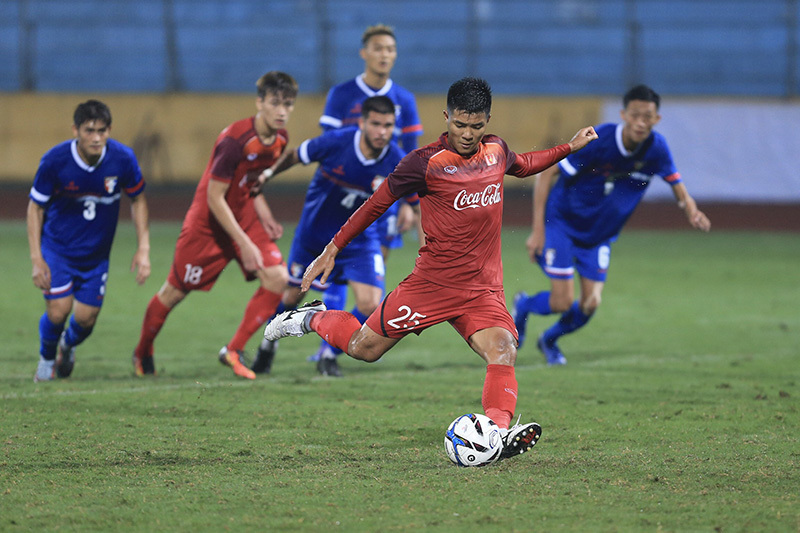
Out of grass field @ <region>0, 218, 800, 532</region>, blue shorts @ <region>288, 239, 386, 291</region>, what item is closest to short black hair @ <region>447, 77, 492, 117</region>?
grass field @ <region>0, 218, 800, 532</region>

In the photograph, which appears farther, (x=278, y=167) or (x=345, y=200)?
(x=345, y=200)

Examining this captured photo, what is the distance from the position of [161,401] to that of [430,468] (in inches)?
88.6

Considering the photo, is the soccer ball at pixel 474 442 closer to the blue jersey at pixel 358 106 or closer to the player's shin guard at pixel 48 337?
the player's shin guard at pixel 48 337

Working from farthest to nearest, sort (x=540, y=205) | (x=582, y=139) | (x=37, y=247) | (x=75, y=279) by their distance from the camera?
(x=540, y=205) → (x=75, y=279) → (x=37, y=247) → (x=582, y=139)

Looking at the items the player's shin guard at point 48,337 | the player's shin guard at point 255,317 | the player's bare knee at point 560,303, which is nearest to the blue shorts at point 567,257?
the player's bare knee at point 560,303

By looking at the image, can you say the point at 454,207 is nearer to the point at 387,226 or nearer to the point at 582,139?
the point at 582,139

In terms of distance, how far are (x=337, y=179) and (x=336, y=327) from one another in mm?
2232

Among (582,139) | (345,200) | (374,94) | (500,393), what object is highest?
(374,94)

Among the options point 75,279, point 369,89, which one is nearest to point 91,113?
point 75,279

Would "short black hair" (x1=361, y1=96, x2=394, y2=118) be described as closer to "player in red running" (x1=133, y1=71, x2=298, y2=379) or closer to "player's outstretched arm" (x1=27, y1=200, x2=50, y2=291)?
"player in red running" (x1=133, y1=71, x2=298, y2=379)

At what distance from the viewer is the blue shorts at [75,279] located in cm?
707

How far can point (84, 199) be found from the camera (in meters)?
7.09

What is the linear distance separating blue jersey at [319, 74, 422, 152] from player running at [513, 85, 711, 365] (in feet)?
4.27

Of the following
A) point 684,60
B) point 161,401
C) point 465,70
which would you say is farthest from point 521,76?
point 161,401
